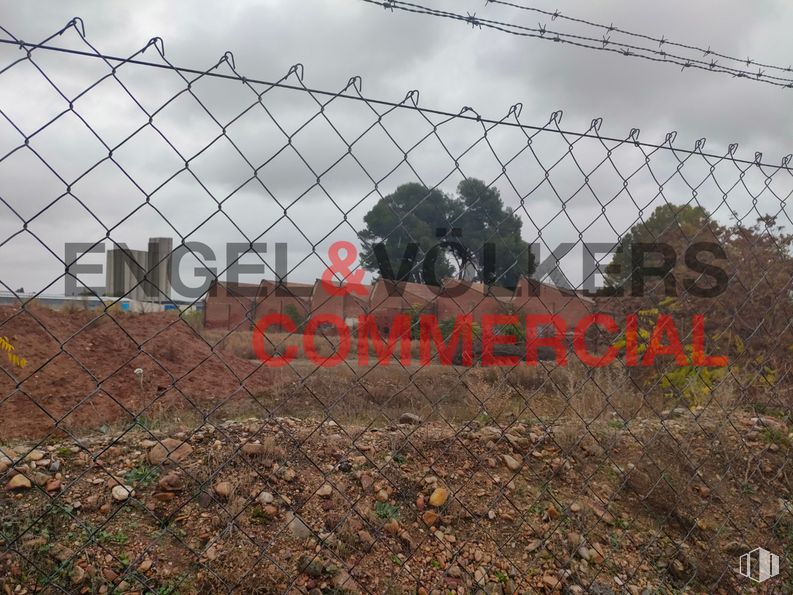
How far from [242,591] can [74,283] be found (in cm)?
114

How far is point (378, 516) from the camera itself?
2.28 meters

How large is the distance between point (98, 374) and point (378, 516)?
5314 mm

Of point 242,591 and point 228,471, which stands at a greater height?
point 228,471

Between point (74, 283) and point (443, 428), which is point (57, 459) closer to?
point (74, 283)

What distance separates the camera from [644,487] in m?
2.85

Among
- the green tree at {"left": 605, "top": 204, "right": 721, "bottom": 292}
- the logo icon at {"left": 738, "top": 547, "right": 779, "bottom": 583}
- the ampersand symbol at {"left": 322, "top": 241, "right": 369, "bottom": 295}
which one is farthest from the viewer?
the logo icon at {"left": 738, "top": 547, "right": 779, "bottom": 583}

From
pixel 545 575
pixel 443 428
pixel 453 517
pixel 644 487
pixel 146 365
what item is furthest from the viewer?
pixel 146 365

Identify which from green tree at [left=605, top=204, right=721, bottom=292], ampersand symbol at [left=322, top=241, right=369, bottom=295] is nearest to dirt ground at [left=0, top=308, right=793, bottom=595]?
ampersand symbol at [left=322, top=241, right=369, bottom=295]

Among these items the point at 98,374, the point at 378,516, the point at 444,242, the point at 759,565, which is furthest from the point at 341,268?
the point at 98,374

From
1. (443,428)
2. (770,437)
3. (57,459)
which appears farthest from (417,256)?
(770,437)

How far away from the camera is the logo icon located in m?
2.42

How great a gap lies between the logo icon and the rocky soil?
37 mm

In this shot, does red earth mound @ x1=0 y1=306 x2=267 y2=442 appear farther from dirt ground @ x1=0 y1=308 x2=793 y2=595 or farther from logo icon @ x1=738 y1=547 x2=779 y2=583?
logo icon @ x1=738 y1=547 x2=779 y2=583

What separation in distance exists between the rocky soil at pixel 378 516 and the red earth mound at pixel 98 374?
1.55 meters
